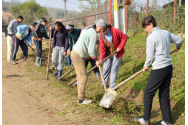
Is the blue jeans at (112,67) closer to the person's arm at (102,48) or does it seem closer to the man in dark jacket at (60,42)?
the person's arm at (102,48)

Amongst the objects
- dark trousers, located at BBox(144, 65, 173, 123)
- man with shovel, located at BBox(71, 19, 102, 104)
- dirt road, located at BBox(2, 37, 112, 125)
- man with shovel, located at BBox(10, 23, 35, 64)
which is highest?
man with shovel, located at BBox(10, 23, 35, 64)

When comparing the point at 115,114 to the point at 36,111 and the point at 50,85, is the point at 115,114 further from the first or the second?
the point at 50,85

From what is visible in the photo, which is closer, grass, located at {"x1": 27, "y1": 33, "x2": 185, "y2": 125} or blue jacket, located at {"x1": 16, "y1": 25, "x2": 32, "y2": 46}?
grass, located at {"x1": 27, "y1": 33, "x2": 185, "y2": 125}

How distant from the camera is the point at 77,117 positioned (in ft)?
15.0

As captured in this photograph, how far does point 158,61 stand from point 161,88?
0.55 metres

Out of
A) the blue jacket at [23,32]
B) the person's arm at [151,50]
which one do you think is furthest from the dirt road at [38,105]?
the blue jacket at [23,32]

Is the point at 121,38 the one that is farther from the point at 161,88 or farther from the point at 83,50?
the point at 161,88

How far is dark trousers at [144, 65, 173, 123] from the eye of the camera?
403 centimetres

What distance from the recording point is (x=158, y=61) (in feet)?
13.1

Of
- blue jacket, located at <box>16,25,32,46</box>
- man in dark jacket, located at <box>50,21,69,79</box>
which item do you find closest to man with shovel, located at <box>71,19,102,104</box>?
man in dark jacket, located at <box>50,21,69,79</box>

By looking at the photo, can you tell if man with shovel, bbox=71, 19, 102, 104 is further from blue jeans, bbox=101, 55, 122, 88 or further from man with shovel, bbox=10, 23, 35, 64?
man with shovel, bbox=10, 23, 35, 64

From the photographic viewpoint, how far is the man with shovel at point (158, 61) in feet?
12.9

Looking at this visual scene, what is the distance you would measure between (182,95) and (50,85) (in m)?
3.55

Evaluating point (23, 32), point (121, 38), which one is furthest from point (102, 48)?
point (23, 32)
